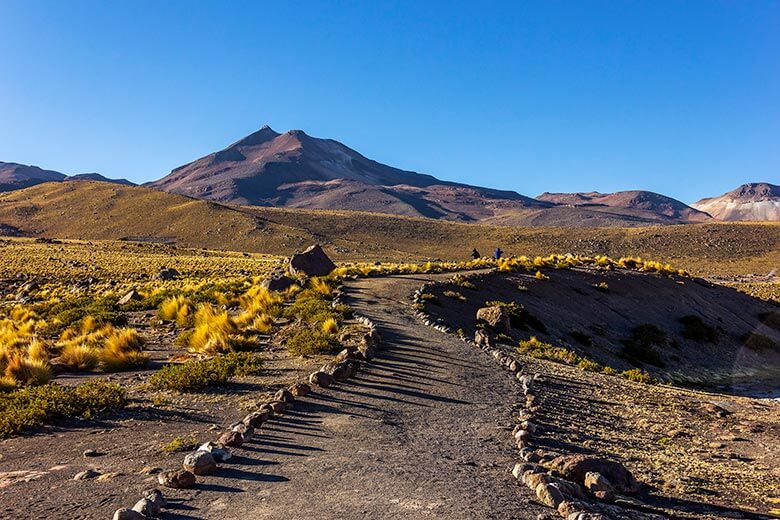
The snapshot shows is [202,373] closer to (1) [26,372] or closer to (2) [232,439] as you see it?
(1) [26,372]

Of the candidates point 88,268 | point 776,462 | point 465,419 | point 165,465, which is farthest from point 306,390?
point 88,268

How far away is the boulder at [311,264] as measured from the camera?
32844 millimetres

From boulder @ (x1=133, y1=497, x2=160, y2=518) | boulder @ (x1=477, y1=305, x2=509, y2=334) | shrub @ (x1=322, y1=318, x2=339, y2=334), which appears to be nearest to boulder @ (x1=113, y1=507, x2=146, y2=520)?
boulder @ (x1=133, y1=497, x2=160, y2=518)

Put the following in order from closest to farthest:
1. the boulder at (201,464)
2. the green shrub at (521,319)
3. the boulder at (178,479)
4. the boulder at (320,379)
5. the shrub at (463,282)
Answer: the boulder at (178,479), the boulder at (201,464), the boulder at (320,379), the green shrub at (521,319), the shrub at (463,282)

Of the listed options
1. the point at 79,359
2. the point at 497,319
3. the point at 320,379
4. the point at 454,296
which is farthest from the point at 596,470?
the point at 454,296

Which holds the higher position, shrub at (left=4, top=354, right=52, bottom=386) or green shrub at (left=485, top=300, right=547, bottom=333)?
green shrub at (left=485, top=300, right=547, bottom=333)

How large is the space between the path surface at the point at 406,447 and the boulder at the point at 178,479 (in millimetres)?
833

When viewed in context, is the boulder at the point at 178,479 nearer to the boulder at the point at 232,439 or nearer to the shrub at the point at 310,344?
the boulder at the point at 232,439

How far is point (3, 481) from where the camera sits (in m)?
6.98

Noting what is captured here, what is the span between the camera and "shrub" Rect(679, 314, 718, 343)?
109ft

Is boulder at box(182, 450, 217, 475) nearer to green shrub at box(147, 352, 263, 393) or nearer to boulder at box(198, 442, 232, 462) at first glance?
boulder at box(198, 442, 232, 462)

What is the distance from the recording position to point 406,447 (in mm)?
8203

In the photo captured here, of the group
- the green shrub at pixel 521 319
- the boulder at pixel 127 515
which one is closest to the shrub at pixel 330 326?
the green shrub at pixel 521 319

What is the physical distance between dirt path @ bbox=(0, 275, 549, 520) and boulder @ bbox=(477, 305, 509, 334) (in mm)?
10230
